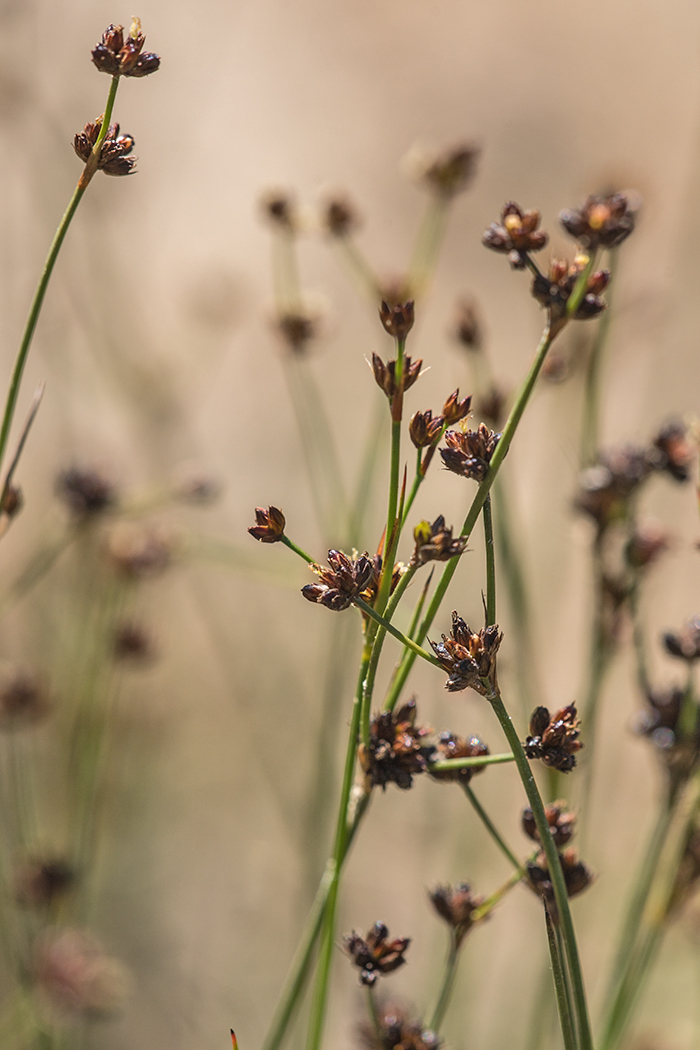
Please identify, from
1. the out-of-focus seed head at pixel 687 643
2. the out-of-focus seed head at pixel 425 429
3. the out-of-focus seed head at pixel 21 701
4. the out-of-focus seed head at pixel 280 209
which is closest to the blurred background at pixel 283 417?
the out-of-focus seed head at pixel 280 209

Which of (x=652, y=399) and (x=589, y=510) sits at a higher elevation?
(x=652, y=399)

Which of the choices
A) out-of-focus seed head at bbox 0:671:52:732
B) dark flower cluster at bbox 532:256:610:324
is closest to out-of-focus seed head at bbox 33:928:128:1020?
out-of-focus seed head at bbox 0:671:52:732

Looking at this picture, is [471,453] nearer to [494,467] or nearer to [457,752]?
[494,467]

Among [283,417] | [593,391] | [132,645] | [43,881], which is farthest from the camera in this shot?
[283,417]

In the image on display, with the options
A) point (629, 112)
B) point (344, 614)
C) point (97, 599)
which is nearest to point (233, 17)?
point (629, 112)

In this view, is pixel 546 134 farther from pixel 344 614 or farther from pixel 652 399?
pixel 344 614

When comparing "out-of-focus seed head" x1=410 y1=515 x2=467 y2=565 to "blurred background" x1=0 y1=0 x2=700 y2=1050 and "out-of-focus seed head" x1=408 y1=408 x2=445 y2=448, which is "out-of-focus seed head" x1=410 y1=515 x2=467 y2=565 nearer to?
"out-of-focus seed head" x1=408 y1=408 x2=445 y2=448

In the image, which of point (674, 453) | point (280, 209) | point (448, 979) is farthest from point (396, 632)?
point (280, 209)
